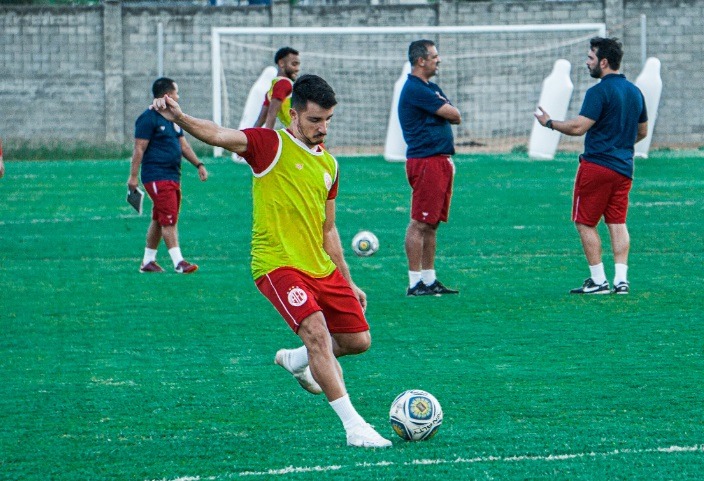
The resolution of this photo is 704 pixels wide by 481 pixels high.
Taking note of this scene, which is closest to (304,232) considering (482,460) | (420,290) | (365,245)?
(482,460)

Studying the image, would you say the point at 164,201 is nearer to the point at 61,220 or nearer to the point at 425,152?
the point at 425,152

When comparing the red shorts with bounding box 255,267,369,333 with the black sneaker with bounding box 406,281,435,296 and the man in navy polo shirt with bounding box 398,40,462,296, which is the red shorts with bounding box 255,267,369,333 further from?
the black sneaker with bounding box 406,281,435,296

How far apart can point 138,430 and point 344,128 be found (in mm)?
24377

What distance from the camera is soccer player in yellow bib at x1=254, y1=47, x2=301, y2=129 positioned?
12945 millimetres

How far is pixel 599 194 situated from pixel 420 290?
5.86 feet

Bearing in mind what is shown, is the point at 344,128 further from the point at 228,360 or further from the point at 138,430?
the point at 138,430

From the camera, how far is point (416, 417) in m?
5.85

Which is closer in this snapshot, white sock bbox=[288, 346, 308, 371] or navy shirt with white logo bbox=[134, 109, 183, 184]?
white sock bbox=[288, 346, 308, 371]

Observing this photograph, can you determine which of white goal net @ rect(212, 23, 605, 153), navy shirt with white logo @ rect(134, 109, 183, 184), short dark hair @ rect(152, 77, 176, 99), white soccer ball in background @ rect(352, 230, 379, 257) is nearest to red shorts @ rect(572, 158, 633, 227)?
white soccer ball in background @ rect(352, 230, 379, 257)

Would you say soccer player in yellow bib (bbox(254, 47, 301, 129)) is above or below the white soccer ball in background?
above

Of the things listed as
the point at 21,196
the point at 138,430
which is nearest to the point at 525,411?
the point at 138,430

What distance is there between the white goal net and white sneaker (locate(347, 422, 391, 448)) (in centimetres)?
2426

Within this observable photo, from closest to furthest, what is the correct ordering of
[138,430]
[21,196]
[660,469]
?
[660,469], [138,430], [21,196]

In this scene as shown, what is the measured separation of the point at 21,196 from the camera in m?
20.4
